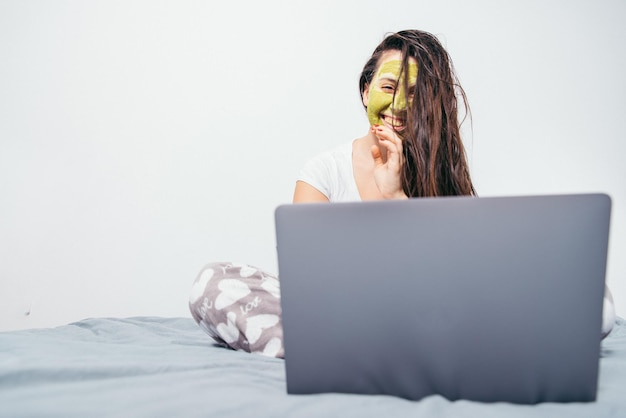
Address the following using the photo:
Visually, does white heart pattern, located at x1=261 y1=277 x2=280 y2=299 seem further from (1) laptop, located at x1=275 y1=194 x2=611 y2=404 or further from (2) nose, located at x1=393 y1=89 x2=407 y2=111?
(2) nose, located at x1=393 y1=89 x2=407 y2=111

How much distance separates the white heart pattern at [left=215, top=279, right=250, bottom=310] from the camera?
987 mm

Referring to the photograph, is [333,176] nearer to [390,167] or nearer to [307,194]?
[307,194]

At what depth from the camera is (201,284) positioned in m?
1.02

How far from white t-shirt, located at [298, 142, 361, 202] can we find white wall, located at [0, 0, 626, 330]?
50 centimetres

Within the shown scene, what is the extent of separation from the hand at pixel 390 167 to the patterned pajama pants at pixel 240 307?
0.46 metres

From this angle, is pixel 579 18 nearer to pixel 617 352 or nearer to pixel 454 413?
pixel 617 352

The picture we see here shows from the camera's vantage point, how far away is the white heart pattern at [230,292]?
38.9 inches

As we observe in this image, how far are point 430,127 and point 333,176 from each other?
32cm

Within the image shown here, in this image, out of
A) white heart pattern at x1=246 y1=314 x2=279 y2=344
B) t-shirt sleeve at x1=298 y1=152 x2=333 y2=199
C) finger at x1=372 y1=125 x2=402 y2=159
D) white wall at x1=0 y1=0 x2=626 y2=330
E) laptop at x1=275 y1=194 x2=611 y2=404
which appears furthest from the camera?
white wall at x1=0 y1=0 x2=626 y2=330

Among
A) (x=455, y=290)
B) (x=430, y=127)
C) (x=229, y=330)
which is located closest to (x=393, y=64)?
(x=430, y=127)

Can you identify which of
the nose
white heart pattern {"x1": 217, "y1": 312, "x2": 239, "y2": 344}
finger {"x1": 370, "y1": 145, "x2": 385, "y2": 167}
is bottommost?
white heart pattern {"x1": 217, "y1": 312, "x2": 239, "y2": 344}

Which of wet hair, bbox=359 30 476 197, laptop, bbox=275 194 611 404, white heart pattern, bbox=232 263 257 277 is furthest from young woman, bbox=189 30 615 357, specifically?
laptop, bbox=275 194 611 404

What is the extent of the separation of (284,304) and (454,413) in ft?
0.73

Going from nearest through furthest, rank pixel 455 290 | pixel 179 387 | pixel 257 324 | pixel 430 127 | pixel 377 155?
pixel 455 290
pixel 179 387
pixel 257 324
pixel 430 127
pixel 377 155
